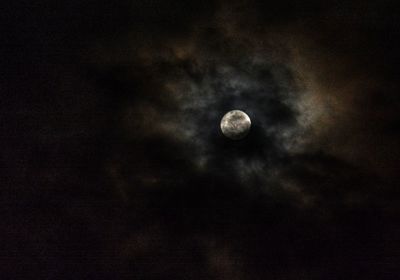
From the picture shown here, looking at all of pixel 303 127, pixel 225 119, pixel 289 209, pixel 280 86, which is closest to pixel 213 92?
pixel 225 119

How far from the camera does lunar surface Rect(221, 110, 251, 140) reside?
16.9 metres

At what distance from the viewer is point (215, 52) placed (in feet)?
53.8

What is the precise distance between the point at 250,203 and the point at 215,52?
6186 mm

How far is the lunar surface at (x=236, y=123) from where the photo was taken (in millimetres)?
16922

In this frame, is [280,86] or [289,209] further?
[289,209]

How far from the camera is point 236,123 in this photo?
669 inches

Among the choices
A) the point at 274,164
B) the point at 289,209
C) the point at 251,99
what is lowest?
the point at 289,209

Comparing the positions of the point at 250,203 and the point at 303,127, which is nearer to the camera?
the point at 303,127

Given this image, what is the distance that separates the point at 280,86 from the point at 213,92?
8.34 ft

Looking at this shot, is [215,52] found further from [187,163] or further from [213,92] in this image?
[187,163]

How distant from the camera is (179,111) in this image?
1706cm

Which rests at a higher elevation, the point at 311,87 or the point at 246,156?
the point at 311,87

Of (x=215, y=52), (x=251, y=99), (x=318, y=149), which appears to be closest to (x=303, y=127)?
(x=318, y=149)

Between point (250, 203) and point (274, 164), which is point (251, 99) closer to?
point (274, 164)
